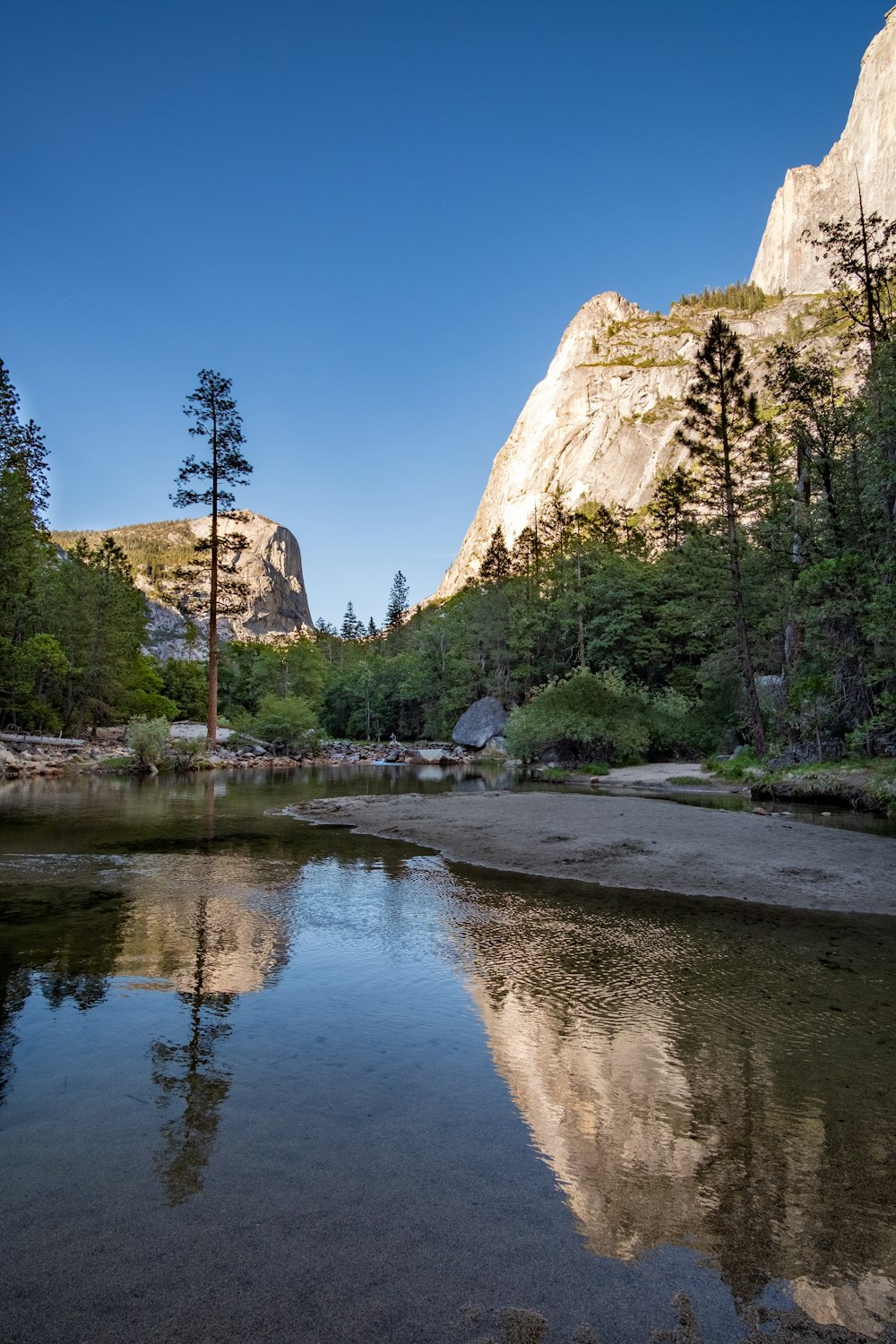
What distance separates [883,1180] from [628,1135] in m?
1.07

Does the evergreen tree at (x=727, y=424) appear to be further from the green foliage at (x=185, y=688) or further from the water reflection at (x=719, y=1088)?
the green foliage at (x=185, y=688)

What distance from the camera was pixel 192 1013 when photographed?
15.7 feet

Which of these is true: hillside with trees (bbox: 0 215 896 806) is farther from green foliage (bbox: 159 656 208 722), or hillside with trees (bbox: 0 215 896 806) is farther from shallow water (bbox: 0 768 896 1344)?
shallow water (bbox: 0 768 896 1344)

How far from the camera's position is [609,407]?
15725 centimetres

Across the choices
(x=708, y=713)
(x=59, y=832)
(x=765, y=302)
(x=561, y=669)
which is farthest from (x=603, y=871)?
(x=765, y=302)

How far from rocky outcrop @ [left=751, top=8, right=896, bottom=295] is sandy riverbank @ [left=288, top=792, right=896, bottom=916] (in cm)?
14744

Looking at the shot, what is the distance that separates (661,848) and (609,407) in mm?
163062

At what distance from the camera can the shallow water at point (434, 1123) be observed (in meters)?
2.25

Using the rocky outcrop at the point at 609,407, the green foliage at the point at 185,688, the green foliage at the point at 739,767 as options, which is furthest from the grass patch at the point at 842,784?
the rocky outcrop at the point at 609,407

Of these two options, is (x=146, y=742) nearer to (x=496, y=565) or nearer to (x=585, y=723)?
(x=585, y=723)

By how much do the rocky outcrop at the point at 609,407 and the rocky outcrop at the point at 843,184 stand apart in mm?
17991

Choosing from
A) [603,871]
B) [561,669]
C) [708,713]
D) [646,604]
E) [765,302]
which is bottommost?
[603,871]

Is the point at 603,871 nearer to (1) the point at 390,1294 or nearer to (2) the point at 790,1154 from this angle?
(2) the point at 790,1154

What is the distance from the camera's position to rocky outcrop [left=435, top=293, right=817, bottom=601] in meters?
140
